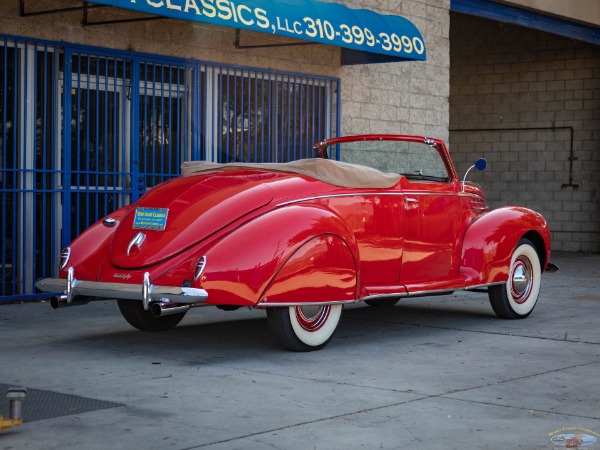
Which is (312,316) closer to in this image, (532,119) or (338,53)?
(338,53)

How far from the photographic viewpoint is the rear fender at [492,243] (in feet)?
27.6

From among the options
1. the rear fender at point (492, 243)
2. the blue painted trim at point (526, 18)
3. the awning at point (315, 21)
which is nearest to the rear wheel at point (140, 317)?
the rear fender at point (492, 243)

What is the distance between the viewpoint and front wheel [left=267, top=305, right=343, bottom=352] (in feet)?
22.2

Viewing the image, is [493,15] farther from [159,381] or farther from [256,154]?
[159,381]

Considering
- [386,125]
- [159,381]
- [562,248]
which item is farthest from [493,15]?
[159,381]

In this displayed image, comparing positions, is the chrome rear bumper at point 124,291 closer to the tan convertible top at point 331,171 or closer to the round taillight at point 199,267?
the round taillight at point 199,267

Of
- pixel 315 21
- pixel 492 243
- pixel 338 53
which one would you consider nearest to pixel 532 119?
pixel 338 53

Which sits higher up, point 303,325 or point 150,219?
point 150,219

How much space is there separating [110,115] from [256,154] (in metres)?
2.31

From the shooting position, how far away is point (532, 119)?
64.7 ft

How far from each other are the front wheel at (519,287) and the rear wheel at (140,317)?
9.59 feet

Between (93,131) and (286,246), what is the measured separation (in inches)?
175

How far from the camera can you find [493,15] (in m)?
16.1

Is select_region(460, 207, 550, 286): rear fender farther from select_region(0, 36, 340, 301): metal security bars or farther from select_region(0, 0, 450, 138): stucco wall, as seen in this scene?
select_region(0, 0, 450, 138): stucco wall
